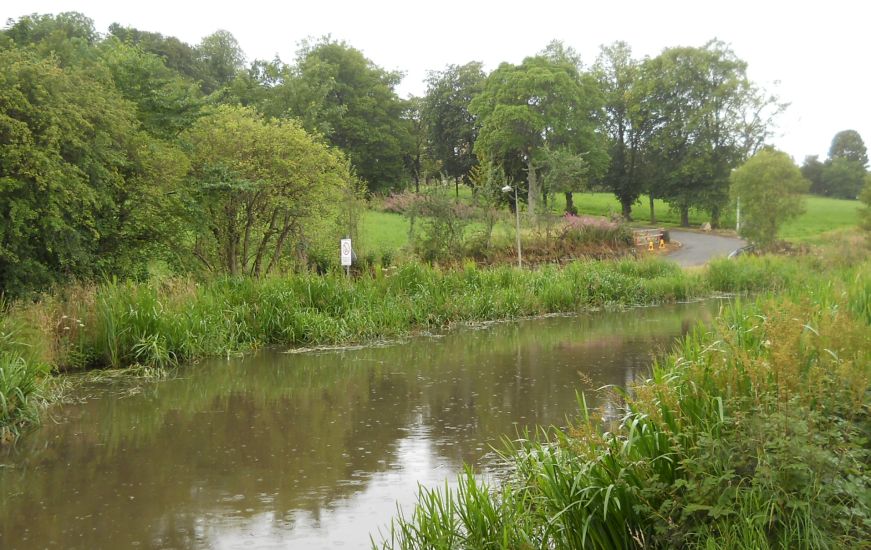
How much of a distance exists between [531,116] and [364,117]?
13.5m

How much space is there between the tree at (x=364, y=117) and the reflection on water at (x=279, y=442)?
128 ft

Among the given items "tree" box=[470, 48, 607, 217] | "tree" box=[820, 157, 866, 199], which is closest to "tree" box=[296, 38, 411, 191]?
"tree" box=[470, 48, 607, 217]

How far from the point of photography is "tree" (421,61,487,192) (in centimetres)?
5812

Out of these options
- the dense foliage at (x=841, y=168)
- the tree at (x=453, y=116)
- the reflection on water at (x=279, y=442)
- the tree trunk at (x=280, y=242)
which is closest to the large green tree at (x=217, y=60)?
the tree at (x=453, y=116)

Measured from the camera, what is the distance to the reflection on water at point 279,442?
6402mm

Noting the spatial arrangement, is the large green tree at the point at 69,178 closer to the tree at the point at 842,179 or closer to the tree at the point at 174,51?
the tree at the point at 174,51

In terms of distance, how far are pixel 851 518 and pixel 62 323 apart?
40.4ft

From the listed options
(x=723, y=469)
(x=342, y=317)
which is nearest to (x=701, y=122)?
(x=342, y=317)

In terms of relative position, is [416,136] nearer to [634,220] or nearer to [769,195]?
[634,220]

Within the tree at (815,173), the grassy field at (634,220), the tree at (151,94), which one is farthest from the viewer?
the tree at (815,173)

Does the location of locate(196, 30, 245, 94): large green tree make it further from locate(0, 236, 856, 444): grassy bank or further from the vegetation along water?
locate(0, 236, 856, 444): grassy bank

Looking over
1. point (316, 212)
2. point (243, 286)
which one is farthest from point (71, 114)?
point (316, 212)

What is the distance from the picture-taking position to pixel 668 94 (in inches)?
2168

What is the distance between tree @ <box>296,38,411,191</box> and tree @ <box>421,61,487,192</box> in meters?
2.88
